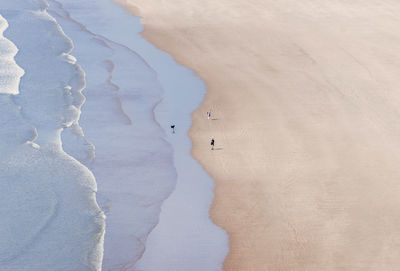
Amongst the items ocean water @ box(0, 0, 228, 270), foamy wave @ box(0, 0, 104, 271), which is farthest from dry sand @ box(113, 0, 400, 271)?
foamy wave @ box(0, 0, 104, 271)

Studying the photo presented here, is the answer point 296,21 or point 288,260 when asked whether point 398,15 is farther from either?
point 288,260

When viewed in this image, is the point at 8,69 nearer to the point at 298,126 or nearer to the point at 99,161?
the point at 99,161

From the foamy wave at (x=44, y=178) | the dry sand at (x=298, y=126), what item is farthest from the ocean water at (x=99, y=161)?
the dry sand at (x=298, y=126)

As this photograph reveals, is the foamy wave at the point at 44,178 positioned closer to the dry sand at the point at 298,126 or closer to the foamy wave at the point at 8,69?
the foamy wave at the point at 8,69

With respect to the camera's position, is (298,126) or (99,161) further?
(298,126)

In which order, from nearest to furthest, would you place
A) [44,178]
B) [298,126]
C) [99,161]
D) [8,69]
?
[44,178] < [99,161] < [298,126] < [8,69]

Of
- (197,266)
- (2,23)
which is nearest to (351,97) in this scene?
(197,266)

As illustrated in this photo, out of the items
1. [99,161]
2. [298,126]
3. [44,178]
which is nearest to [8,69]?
[99,161]
